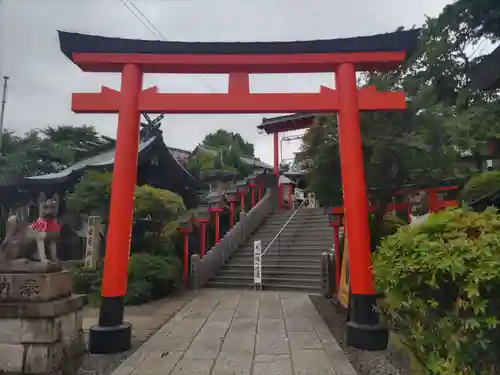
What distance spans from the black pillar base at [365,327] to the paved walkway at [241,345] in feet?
0.94

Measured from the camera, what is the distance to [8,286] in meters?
4.19

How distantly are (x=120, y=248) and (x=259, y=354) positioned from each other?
241cm

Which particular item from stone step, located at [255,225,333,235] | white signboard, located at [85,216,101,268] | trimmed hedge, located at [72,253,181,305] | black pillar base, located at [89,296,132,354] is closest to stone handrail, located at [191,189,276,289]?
stone step, located at [255,225,333,235]

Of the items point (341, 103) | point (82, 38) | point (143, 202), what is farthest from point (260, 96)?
point (143, 202)

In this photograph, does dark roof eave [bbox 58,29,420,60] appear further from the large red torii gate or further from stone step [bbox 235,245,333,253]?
stone step [bbox 235,245,333,253]

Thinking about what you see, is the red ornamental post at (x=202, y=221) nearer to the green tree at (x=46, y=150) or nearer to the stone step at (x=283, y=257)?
the stone step at (x=283, y=257)

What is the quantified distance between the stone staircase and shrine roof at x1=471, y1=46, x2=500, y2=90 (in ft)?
24.3

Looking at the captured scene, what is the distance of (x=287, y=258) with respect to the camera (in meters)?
13.9

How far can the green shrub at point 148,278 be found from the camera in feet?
31.4

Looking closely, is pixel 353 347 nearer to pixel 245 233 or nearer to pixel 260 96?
pixel 260 96

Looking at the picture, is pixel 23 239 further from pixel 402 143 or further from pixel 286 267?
pixel 286 267

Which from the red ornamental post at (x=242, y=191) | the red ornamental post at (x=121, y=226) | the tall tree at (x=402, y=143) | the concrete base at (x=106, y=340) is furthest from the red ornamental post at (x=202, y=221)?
the concrete base at (x=106, y=340)

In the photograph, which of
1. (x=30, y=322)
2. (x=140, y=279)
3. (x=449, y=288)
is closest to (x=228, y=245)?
(x=140, y=279)

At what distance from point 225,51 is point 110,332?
4441 millimetres
